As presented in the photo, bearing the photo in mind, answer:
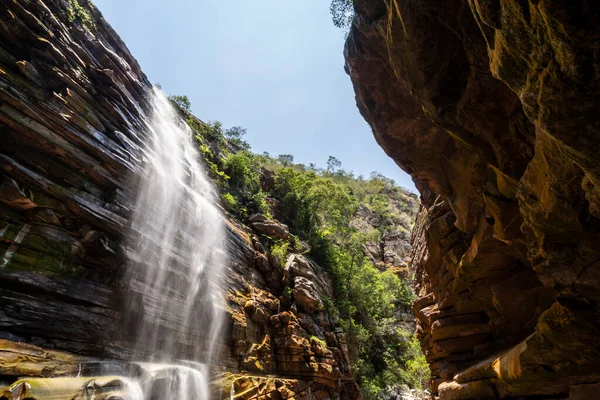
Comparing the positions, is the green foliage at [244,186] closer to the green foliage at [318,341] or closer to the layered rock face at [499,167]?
the green foliage at [318,341]

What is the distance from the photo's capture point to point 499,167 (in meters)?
6.22

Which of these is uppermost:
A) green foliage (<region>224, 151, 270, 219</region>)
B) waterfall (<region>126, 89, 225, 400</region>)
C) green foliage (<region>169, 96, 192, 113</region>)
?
green foliage (<region>169, 96, 192, 113</region>)

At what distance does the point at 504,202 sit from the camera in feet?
21.2

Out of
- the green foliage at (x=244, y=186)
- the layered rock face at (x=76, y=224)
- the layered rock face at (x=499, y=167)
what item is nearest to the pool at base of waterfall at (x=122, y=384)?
the layered rock face at (x=76, y=224)

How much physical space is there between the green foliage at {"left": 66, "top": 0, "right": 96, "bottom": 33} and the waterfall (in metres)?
5.51

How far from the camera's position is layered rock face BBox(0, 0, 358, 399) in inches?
359

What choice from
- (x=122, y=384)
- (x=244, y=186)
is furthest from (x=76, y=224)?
(x=244, y=186)

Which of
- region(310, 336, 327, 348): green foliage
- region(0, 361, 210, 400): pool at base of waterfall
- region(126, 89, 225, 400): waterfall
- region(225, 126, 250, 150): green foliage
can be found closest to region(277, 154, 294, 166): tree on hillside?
region(225, 126, 250, 150): green foliage

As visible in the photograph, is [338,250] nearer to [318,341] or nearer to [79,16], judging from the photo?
[318,341]

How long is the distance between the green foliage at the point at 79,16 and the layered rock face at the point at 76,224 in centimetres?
8

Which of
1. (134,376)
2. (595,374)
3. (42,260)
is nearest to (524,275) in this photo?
(595,374)

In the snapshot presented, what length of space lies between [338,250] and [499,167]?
23452mm

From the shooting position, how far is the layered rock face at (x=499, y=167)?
10.8ft

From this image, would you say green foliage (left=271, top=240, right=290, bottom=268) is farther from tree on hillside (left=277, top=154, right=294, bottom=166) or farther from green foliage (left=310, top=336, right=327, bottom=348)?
tree on hillside (left=277, top=154, right=294, bottom=166)
